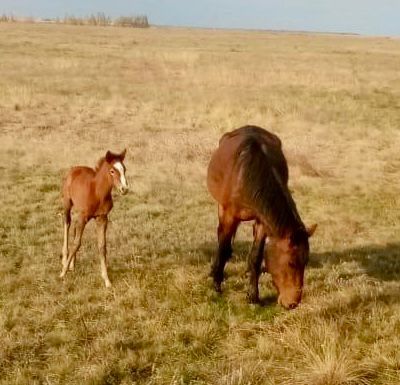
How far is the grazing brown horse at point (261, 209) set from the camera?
506cm

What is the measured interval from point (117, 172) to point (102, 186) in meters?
0.47

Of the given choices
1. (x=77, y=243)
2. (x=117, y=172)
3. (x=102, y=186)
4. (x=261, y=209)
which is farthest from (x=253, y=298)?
(x=77, y=243)

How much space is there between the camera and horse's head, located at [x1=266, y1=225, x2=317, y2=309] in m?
5.02

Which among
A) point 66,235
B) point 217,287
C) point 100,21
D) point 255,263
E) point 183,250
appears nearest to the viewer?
point 255,263

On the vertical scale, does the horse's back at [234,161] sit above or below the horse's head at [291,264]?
above

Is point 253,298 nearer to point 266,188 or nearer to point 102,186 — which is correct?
point 266,188

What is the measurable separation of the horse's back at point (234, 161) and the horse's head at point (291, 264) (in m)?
0.98

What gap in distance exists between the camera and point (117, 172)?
6.37 metres

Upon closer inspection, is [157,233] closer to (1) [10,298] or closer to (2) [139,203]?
(2) [139,203]

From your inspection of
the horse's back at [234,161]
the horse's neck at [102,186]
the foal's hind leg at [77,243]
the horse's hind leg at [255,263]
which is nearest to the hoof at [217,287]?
the horse's hind leg at [255,263]

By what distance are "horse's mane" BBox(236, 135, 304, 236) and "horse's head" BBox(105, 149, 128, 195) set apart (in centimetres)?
141

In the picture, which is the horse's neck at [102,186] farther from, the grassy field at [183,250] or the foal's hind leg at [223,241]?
the foal's hind leg at [223,241]

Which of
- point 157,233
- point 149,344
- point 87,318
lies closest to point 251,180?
point 149,344

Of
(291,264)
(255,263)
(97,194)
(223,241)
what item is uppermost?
(97,194)
